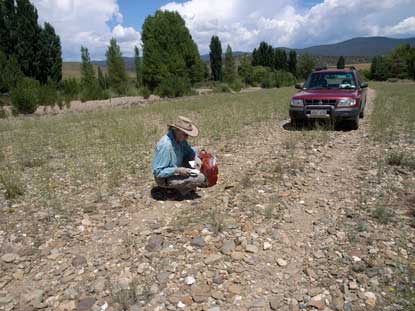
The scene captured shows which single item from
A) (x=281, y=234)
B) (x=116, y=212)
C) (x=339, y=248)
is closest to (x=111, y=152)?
(x=116, y=212)

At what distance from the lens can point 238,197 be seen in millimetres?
5004

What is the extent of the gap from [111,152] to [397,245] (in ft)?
21.5

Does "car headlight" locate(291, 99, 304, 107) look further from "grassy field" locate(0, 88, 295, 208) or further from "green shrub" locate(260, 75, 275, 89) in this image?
"green shrub" locate(260, 75, 275, 89)

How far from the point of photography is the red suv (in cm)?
902

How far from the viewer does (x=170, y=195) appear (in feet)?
17.1

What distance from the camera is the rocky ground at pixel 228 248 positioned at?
2.98 meters

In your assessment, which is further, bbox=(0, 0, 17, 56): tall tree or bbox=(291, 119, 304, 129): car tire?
bbox=(0, 0, 17, 56): tall tree

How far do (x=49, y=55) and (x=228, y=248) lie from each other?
38.4m

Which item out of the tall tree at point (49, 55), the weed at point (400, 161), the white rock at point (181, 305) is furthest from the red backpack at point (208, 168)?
the tall tree at point (49, 55)

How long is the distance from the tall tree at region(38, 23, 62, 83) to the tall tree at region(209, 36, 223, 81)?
115 feet

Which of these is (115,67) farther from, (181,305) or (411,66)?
(411,66)

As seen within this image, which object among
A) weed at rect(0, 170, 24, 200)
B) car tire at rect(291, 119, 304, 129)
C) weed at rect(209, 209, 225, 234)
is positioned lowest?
weed at rect(209, 209, 225, 234)

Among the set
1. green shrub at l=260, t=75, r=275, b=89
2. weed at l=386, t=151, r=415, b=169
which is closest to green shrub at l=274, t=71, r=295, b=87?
green shrub at l=260, t=75, r=275, b=89

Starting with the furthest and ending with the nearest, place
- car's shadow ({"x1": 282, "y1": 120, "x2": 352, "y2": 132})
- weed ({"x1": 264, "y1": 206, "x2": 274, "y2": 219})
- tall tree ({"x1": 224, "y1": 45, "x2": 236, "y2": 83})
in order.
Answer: tall tree ({"x1": 224, "y1": 45, "x2": 236, "y2": 83}) → car's shadow ({"x1": 282, "y1": 120, "x2": 352, "y2": 132}) → weed ({"x1": 264, "y1": 206, "x2": 274, "y2": 219})
